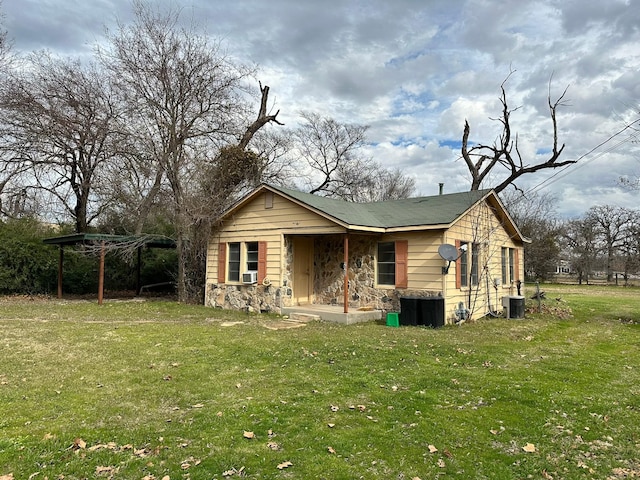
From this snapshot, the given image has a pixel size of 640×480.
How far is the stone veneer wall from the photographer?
11.9 metres

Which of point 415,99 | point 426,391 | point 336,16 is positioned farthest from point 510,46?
point 426,391

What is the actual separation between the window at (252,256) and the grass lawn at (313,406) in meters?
4.77

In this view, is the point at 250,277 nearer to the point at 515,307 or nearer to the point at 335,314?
the point at 335,314

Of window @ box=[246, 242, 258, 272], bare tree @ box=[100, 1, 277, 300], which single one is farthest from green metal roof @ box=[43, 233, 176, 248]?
window @ box=[246, 242, 258, 272]

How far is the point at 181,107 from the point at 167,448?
14.1 meters

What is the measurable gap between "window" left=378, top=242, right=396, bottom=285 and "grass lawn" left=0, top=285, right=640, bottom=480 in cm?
321

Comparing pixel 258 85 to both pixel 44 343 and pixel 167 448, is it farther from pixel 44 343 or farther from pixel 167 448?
pixel 167 448

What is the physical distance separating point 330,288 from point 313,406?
893 centimetres

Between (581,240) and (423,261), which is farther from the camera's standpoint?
(581,240)

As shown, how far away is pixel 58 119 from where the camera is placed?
54.7 ft

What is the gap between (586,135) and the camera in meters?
16.0

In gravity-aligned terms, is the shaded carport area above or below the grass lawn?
above

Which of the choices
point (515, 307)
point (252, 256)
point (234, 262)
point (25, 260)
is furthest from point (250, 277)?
point (25, 260)

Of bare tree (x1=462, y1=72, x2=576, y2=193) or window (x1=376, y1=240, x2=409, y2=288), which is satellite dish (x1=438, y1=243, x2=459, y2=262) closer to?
window (x1=376, y1=240, x2=409, y2=288)
